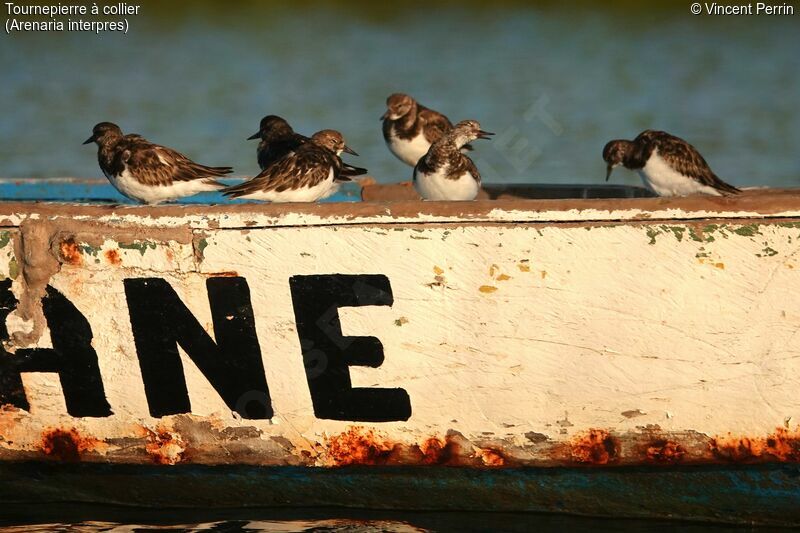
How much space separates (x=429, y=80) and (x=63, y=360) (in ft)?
67.5

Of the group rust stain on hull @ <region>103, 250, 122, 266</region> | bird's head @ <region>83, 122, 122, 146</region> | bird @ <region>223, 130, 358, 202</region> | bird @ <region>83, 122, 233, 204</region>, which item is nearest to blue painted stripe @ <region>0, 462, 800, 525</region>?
rust stain on hull @ <region>103, 250, 122, 266</region>

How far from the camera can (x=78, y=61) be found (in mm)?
30375

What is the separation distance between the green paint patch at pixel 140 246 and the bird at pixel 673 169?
356cm

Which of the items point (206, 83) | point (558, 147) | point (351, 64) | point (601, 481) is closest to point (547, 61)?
point (351, 64)

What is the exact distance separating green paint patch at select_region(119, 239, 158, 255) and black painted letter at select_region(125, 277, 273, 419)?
0.16m

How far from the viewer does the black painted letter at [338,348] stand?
6234mm

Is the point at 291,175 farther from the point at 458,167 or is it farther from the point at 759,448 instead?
the point at 759,448

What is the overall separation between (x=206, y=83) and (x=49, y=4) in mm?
6801

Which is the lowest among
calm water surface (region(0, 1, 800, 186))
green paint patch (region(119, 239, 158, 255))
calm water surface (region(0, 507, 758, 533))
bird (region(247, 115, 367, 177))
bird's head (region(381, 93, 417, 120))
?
calm water surface (region(0, 507, 758, 533))

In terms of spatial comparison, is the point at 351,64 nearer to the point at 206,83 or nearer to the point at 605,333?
the point at 206,83

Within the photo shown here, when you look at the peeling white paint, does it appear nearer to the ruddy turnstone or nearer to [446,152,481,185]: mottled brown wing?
[446,152,481,185]: mottled brown wing

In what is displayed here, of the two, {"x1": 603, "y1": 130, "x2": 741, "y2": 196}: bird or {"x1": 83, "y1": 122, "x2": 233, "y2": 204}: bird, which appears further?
{"x1": 83, "y1": 122, "x2": 233, "y2": 204}: bird

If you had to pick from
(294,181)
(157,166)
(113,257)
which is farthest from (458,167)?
(113,257)

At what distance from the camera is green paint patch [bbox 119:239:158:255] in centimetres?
634
